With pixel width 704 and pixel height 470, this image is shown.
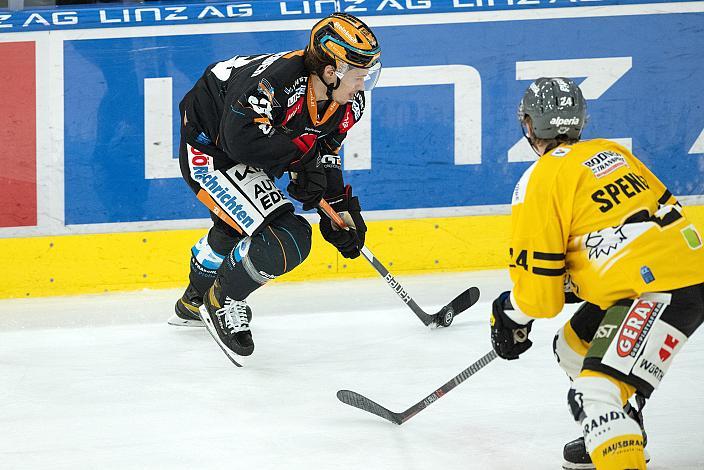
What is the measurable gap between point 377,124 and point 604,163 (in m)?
2.58

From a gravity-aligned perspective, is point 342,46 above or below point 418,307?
above

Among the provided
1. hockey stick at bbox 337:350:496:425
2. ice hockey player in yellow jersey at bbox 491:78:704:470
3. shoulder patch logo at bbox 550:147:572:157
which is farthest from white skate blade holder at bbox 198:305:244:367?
shoulder patch logo at bbox 550:147:572:157

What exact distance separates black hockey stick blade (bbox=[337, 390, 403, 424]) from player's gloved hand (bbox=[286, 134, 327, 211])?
73cm

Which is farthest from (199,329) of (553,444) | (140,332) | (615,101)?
(615,101)

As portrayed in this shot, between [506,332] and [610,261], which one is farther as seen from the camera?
[506,332]

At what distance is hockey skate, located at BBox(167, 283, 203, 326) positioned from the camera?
13.2ft

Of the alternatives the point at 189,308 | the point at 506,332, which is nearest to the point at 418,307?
the point at 189,308

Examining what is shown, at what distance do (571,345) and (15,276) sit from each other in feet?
9.32

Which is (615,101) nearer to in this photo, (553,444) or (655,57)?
(655,57)

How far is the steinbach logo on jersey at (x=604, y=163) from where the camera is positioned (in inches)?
87.6

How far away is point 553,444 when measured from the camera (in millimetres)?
2793

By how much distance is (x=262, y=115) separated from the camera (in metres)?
3.35

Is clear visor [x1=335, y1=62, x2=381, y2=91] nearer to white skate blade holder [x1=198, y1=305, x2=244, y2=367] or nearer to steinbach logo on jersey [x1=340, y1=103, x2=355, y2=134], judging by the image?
steinbach logo on jersey [x1=340, y1=103, x2=355, y2=134]

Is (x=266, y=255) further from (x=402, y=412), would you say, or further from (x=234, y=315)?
(x=402, y=412)
